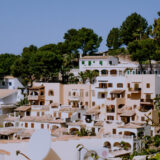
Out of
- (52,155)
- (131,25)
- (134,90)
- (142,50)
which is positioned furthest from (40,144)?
(131,25)

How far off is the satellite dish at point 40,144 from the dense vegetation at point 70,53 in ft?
111

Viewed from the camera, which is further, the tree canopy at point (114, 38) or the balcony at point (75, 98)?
the tree canopy at point (114, 38)

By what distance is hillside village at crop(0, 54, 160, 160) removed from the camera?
3738 cm

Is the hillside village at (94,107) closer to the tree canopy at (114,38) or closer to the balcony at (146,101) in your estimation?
the balcony at (146,101)

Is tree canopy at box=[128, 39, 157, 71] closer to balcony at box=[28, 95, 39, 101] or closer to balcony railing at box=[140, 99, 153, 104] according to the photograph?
balcony railing at box=[140, 99, 153, 104]

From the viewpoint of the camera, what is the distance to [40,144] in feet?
62.7

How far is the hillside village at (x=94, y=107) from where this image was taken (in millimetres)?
37375

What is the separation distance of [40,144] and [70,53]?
152 feet

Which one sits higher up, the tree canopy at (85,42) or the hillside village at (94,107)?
the tree canopy at (85,42)

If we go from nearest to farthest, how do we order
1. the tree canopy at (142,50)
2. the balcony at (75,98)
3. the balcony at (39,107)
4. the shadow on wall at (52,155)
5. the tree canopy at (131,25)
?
the shadow on wall at (52,155) → the balcony at (39,107) → the balcony at (75,98) → the tree canopy at (142,50) → the tree canopy at (131,25)

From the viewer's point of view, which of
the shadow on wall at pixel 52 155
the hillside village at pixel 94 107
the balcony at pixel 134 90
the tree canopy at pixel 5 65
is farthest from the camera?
the tree canopy at pixel 5 65

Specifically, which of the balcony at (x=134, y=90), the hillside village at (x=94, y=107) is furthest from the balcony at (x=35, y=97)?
the balcony at (x=134, y=90)

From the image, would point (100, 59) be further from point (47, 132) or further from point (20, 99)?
point (47, 132)

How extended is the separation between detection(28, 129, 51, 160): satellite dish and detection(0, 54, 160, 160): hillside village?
12604 mm
